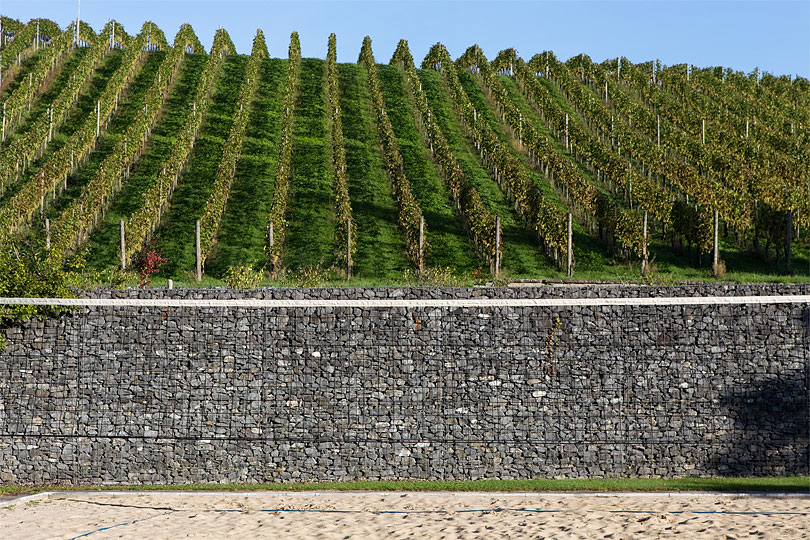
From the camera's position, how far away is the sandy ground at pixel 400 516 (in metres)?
12.0

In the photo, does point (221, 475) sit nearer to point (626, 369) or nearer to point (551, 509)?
point (551, 509)

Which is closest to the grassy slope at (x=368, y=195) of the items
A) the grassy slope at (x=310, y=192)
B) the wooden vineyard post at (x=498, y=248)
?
the grassy slope at (x=310, y=192)

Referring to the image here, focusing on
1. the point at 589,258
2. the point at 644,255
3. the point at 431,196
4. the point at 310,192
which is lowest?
the point at 589,258

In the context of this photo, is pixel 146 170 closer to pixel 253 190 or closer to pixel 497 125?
pixel 253 190

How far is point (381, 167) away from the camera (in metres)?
45.7

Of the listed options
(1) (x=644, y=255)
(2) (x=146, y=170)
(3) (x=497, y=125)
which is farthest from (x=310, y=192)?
(3) (x=497, y=125)

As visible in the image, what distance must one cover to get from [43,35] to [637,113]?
48.6m

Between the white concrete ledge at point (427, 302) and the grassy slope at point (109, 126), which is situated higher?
the grassy slope at point (109, 126)

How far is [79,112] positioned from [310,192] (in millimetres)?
18632

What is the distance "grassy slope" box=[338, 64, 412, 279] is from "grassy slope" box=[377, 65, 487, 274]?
1373mm

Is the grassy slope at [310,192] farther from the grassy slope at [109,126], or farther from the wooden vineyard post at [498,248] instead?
the grassy slope at [109,126]

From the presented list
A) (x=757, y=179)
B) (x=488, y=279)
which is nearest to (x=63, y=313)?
(x=488, y=279)

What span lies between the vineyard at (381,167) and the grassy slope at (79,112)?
0.74ft

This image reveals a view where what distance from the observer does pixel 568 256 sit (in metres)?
32.0
